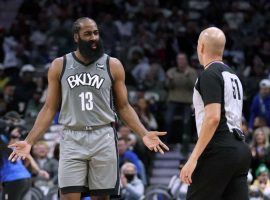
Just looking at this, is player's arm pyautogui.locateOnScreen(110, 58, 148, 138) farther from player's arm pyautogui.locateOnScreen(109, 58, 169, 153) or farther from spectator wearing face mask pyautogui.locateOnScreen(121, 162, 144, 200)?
spectator wearing face mask pyautogui.locateOnScreen(121, 162, 144, 200)

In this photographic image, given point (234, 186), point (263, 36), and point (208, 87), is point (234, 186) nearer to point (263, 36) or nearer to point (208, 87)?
point (208, 87)

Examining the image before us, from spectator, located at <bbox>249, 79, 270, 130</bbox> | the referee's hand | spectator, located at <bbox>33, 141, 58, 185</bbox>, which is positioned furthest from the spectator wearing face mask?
the referee's hand

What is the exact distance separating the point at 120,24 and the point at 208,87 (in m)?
14.2

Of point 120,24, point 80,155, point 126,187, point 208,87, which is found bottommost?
point 126,187

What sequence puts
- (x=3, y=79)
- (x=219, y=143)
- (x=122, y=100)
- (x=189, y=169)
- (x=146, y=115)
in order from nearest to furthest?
(x=189, y=169) < (x=219, y=143) < (x=122, y=100) < (x=146, y=115) < (x=3, y=79)

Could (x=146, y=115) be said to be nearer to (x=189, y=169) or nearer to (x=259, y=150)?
(x=259, y=150)

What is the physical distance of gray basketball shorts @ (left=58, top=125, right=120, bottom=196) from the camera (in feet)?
24.5

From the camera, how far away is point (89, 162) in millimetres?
7562

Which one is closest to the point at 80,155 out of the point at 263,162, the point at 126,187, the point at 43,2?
the point at 126,187

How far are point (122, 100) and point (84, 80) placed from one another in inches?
16.4

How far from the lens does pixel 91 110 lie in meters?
7.53

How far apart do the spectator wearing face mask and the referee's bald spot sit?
6.10 m

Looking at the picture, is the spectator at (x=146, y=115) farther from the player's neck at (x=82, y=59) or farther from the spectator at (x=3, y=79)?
the player's neck at (x=82, y=59)

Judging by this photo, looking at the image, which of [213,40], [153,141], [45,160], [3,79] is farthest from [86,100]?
[3,79]
